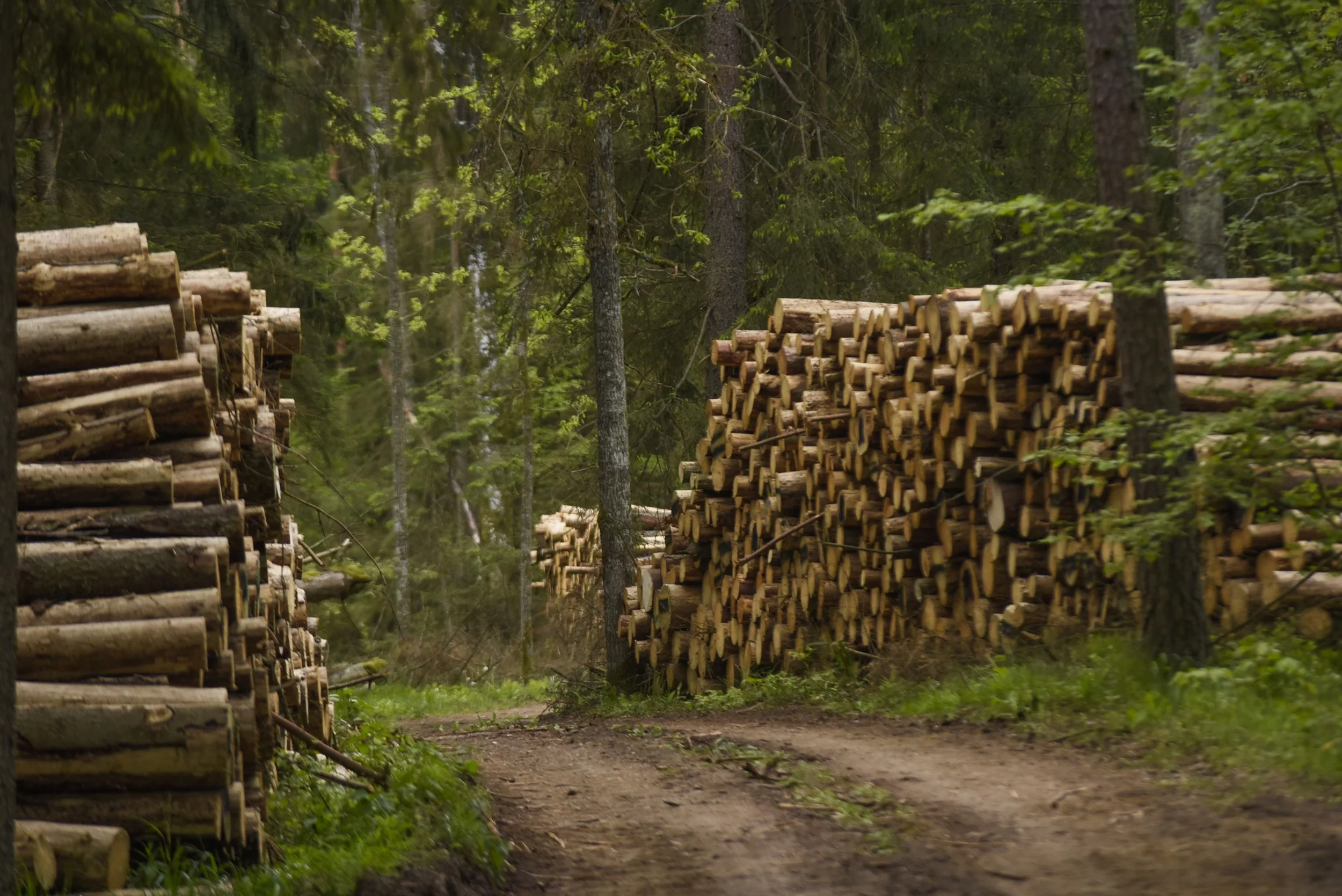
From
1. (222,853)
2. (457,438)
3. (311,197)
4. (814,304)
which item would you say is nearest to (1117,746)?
(222,853)

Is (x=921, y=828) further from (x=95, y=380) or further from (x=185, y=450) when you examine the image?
(x=95, y=380)

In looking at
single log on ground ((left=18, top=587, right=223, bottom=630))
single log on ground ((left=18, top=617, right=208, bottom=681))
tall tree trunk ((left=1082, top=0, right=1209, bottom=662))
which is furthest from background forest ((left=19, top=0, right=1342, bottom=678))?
single log on ground ((left=18, top=617, right=208, bottom=681))

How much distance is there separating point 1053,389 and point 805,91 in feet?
34.8

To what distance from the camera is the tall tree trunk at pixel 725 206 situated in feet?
54.8

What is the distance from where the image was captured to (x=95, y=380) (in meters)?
6.38

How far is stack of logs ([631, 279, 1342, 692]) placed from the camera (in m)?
7.73

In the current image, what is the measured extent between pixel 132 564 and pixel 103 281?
1.70 meters

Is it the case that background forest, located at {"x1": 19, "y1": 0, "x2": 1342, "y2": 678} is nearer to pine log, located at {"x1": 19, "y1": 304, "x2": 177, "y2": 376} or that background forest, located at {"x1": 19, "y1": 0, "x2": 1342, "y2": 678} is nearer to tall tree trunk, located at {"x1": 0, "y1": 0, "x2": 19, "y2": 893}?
pine log, located at {"x1": 19, "y1": 304, "x2": 177, "y2": 376}

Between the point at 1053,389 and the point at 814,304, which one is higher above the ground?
the point at 814,304

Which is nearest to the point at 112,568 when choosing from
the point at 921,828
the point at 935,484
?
the point at 921,828

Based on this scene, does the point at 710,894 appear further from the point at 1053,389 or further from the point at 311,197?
the point at 311,197

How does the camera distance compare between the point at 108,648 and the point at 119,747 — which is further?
the point at 108,648

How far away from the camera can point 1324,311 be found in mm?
7766

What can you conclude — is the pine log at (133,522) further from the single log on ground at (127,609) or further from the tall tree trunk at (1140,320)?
the tall tree trunk at (1140,320)
